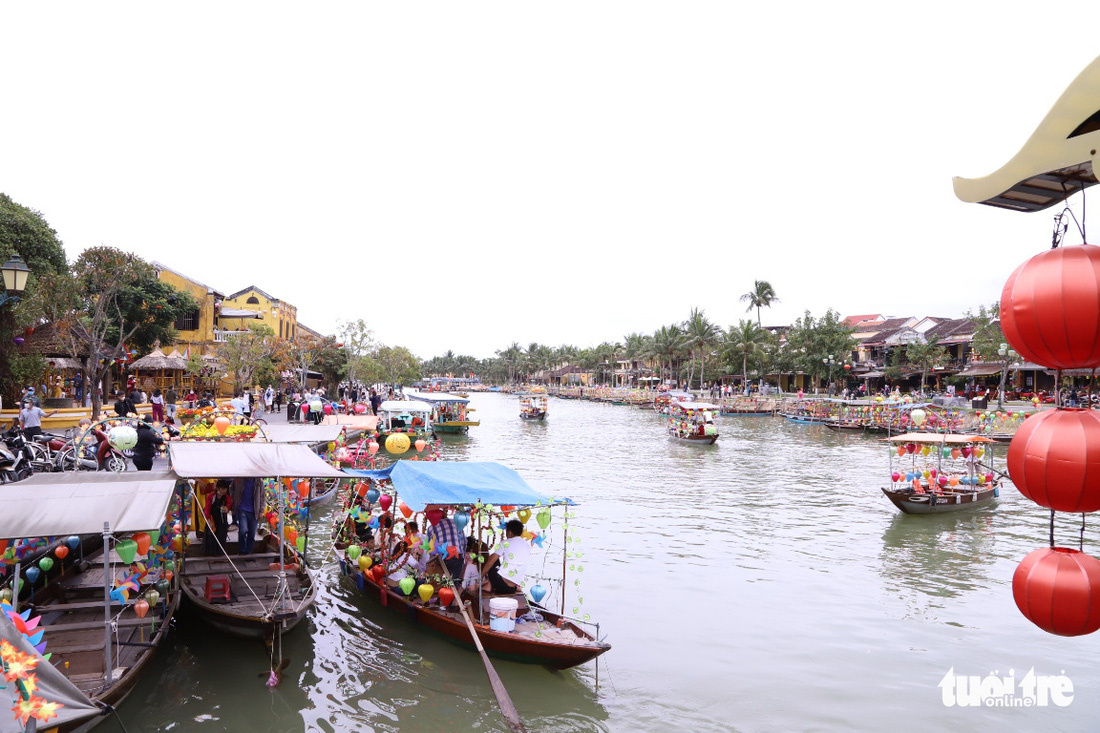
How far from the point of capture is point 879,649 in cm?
1086

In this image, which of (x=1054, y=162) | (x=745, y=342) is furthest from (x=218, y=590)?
(x=745, y=342)

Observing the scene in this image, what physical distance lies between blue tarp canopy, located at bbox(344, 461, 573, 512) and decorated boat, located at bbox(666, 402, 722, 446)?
29.4m

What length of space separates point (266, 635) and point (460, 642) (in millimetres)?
2596

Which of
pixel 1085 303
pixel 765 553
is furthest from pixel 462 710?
pixel 765 553

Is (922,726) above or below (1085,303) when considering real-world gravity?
below

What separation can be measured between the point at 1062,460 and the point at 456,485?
7.15 m

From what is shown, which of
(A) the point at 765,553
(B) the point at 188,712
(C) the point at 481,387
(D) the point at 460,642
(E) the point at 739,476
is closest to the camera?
(B) the point at 188,712

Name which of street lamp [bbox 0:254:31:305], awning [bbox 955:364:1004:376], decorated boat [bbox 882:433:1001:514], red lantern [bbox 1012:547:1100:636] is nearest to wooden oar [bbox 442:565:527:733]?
red lantern [bbox 1012:547:1100:636]

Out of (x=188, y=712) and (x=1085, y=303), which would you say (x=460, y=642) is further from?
(x=1085, y=303)

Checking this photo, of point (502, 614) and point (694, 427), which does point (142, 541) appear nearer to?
point (502, 614)

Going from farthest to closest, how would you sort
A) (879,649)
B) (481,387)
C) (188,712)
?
(481,387) < (879,649) < (188,712)

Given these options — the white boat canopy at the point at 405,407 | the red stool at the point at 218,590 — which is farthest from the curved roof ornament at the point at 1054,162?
the white boat canopy at the point at 405,407

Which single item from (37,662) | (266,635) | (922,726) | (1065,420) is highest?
(1065,420)

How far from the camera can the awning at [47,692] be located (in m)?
4.09
